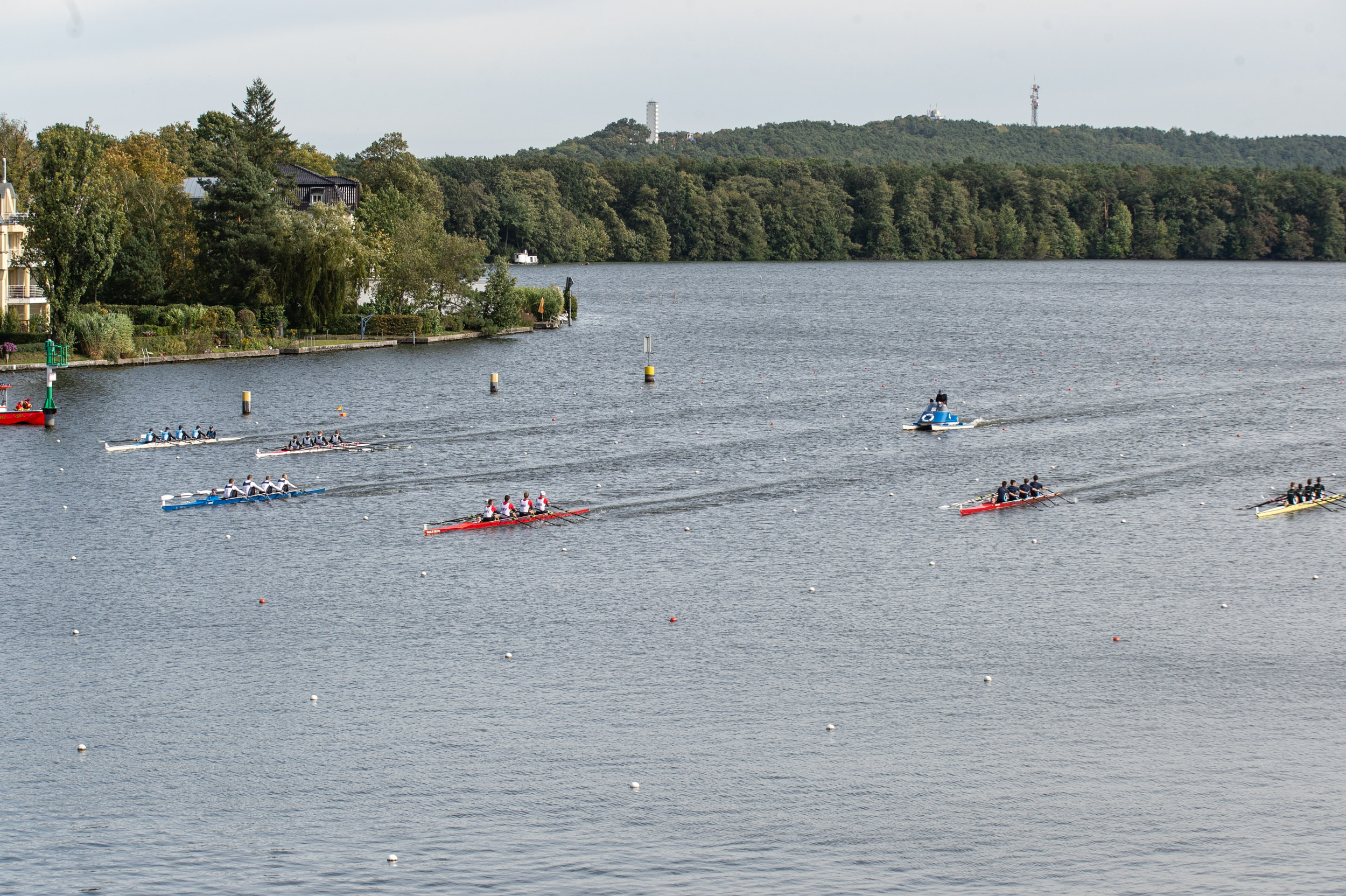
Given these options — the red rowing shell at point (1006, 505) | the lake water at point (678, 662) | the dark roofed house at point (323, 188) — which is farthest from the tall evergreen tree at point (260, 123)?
the red rowing shell at point (1006, 505)

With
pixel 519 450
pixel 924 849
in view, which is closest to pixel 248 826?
pixel 924 849

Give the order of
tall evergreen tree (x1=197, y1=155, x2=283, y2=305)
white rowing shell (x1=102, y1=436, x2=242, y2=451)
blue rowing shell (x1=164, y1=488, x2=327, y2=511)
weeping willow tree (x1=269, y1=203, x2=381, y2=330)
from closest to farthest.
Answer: blue rowing shell (x1=164, y1=488, x2=327, y2=511) → white rowing shell (x1=102, y1=436, x2=242, y2=451) → tall evergreen tree (x1=197, y1=155, x2=283, y2=305) → weeping willow tree (x1=269, y1=203, x2=381, y2=330)

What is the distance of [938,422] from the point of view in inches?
2726

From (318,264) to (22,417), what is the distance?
37594 millimetres

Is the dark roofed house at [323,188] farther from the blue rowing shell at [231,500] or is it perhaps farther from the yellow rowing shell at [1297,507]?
the yellow rowing shell at [1297,507]

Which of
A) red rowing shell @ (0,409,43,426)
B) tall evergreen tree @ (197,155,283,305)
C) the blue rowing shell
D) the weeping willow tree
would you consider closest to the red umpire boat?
red rowing shell @ (0,409,43,426)

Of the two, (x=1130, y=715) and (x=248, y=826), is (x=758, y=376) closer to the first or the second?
(x=1130, y=715)

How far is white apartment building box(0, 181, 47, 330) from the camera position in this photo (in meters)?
94.8

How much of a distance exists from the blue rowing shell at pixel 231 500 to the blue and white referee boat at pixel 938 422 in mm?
31249

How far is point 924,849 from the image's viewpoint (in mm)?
26906

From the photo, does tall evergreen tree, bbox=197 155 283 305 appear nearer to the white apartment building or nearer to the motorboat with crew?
the white apartment building

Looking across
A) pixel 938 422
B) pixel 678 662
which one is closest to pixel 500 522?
pixel 678 662

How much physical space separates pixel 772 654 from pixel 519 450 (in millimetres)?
29282

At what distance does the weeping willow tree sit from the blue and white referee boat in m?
53.6
